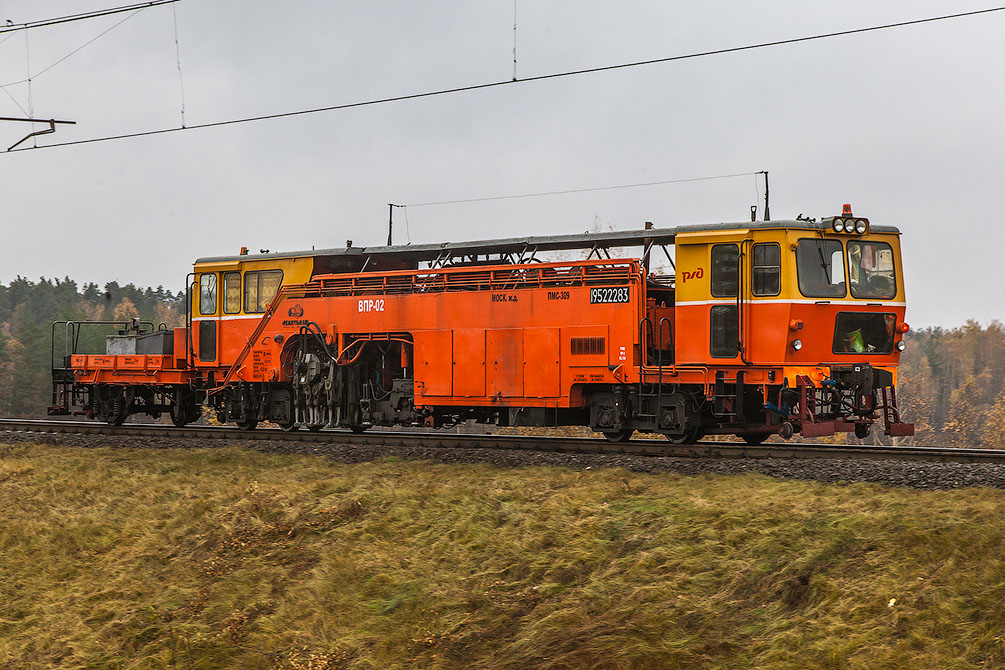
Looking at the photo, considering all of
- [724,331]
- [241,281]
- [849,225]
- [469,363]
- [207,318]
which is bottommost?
[469,363]

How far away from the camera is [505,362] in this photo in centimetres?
1590

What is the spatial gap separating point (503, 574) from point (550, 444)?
6062mm

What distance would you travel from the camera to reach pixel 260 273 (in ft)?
62.8

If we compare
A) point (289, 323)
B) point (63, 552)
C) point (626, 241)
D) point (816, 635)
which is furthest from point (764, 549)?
point (289, 323)

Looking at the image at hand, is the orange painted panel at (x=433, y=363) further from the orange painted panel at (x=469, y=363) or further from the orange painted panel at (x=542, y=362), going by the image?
the orange painted panel at (x=542, y=362)

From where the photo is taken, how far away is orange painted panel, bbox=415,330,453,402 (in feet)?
53.9

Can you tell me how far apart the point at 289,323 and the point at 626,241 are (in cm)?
727

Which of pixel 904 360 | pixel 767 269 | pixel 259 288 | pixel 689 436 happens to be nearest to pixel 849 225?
pixel 767 269

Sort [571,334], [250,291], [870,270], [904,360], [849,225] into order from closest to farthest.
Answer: [849,225] → [870,270] → [571,334] → [250,291] → [904,360]

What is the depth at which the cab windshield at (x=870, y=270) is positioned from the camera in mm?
14172

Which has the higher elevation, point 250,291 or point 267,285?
point 267,285

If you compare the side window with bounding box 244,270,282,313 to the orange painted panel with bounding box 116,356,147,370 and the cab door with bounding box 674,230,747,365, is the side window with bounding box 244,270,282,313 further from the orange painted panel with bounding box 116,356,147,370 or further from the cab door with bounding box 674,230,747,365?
the cab door with bounding box 674,230,747,365

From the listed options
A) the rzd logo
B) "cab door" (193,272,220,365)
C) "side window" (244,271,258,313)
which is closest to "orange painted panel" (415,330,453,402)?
the rzd logo

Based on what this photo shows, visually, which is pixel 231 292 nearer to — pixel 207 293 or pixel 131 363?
pixel 207 293
